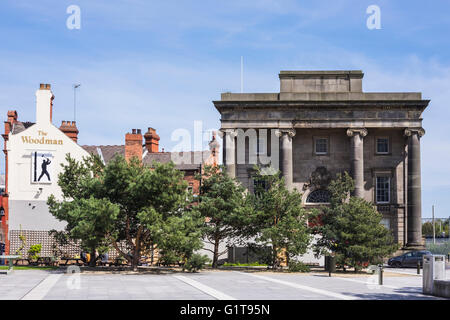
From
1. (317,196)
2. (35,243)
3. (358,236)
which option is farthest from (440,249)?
(35,243)

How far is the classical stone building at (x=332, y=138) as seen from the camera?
171ft

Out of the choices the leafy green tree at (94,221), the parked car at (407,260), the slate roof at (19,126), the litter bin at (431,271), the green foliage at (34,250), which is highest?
the slate roof at (19,126)

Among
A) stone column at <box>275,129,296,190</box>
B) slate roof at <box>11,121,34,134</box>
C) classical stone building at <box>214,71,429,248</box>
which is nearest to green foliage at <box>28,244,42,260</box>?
slate roof at <box>11,121,34,134</box>

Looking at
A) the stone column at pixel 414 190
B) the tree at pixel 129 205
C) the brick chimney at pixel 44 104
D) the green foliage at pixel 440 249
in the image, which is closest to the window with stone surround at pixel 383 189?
the stone column at pixel 414 190

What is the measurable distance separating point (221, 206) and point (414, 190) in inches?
835

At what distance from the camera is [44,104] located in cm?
5206

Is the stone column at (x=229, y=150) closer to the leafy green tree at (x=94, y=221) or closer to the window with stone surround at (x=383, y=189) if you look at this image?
the window with stone surround at (x=383, y=189)

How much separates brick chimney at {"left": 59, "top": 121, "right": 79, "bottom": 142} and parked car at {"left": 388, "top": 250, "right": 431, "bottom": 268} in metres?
29.9

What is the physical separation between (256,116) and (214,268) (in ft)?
56.6

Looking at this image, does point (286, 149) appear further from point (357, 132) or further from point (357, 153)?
point (357, 132)

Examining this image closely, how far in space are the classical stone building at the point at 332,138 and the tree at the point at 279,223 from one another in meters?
12.7

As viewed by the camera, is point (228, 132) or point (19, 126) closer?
point (228, 132)
